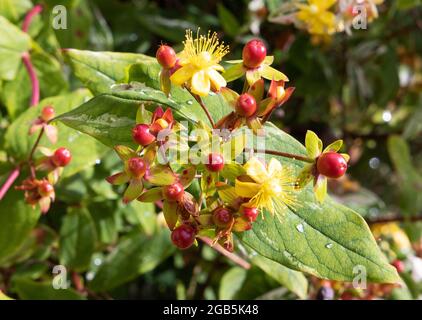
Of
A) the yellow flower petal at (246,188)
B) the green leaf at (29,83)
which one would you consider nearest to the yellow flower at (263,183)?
the yellow flower petal at (246,188)

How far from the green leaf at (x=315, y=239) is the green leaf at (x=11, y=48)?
600 millimetres

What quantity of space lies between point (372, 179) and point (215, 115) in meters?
1.43

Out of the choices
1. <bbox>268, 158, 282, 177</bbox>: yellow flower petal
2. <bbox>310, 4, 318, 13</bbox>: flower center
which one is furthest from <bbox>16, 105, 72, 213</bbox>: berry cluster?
<bbox>310, 4, 318, 13</bbox>: flower center

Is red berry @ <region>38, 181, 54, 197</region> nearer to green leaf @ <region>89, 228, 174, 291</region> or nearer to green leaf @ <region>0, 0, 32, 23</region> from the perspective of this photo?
green leaf @ <region>89, 228, 174, 291</region>

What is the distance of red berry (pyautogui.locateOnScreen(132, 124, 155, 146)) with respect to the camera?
0.79 metres

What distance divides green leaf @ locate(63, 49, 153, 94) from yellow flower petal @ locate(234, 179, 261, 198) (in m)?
0.29

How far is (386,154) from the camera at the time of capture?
6.74 ft

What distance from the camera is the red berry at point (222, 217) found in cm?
79

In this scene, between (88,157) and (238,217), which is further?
(88,157)

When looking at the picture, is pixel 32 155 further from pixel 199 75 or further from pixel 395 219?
pixel 395 219

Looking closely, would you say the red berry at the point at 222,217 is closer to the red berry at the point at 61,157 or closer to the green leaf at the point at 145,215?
the red berry at the point at 61,157

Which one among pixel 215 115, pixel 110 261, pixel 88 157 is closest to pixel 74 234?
pixel 110 261
